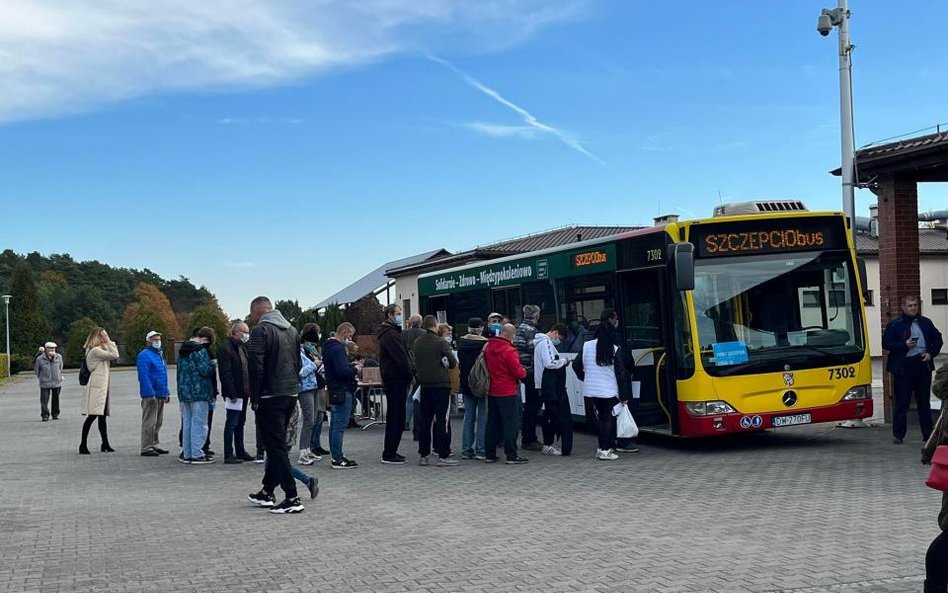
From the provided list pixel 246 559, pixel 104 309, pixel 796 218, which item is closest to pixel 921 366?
pixel 796 218

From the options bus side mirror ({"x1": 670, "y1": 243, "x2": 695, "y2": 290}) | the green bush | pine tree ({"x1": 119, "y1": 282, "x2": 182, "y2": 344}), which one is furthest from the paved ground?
pine tree ({"x1": 119, "y1": 282, "x2": 182, "y2": 344})

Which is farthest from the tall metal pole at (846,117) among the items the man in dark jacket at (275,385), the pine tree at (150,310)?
the pine tree at (150,310)

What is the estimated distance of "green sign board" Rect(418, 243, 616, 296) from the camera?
1461cm

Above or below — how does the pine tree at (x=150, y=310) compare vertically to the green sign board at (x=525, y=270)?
above

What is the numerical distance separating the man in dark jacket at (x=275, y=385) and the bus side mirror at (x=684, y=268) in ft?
16.3

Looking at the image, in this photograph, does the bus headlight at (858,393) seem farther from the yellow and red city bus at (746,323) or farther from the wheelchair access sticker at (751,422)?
the wheelchair access sticker at (751,422)

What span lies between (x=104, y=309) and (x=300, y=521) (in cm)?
10238

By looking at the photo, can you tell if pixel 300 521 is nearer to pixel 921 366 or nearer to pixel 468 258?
pixel 921 366

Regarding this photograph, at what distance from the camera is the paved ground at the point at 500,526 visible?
6.54m

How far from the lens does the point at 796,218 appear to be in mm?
13188

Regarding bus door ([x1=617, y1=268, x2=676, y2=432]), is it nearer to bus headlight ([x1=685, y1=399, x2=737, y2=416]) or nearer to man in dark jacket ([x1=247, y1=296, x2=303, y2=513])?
bus headlight ([x1=685, y1=399, x2=737, y2=416])

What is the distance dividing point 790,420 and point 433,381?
14.7ft

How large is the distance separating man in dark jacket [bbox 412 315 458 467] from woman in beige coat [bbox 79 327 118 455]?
16.6 feet

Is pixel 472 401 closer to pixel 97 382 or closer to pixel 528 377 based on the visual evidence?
pixel 528 377
